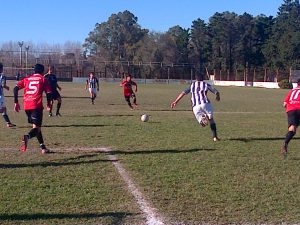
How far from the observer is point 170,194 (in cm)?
615

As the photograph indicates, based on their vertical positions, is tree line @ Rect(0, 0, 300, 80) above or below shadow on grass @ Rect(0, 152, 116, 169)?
above

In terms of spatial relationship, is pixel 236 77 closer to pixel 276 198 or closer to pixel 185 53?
pixel 185 53

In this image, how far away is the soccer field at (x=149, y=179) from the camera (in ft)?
17.4

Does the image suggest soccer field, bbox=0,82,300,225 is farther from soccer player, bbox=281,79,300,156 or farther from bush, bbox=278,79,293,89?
bush, bbox=278,79,293,89

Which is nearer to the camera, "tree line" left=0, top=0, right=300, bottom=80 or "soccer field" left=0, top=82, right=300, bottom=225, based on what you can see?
"soccer field" left=0, top=82, right=300, bottom=225

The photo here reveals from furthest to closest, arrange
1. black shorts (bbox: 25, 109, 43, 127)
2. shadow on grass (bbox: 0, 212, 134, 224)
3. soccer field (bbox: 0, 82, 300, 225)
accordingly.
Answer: black shorts (bbox: 25, 109, 43, 127)
soccer field (bbox: 0, 82, 300, 225)
shadow on grass (bbox: 0, 212, 134, 224)

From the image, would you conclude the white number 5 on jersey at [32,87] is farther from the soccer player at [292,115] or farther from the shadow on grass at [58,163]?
the soccer player at [292,115]

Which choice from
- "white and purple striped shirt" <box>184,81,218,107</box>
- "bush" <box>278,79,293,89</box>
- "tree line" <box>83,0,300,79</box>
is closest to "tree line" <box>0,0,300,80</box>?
"tree line" <box>83,0,300,79</box>

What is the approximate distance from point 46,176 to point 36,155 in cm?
187

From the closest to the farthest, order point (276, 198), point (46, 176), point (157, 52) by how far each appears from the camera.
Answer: point (276, 198)
point (46, 176)
point (157, 52)

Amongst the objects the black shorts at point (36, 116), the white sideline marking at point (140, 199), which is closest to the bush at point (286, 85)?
the black shorts at point (36, 116)

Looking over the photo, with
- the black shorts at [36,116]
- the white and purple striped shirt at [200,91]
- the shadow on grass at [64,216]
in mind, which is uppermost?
the white and purple striped shirt at [200,91]

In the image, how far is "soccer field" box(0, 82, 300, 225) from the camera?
5305 mm

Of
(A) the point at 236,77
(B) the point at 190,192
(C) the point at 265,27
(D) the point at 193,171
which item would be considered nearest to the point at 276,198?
(B) the point at 190,192
